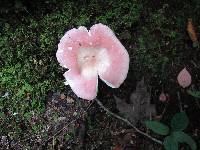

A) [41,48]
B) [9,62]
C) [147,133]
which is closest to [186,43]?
[147,133]

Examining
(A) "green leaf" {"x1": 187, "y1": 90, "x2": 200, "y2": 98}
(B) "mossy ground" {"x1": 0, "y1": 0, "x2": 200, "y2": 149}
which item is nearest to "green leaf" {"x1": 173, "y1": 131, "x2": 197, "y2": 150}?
(B) "mossy ground" {"x1": 0, "y1": 0, "x2": 200, "y2": 149}

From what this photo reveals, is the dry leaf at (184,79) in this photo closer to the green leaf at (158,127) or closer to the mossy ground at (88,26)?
the mossy ground at (88,26)

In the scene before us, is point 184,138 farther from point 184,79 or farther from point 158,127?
point 184,79

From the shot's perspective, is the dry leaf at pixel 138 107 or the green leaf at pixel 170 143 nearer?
the green leaf at pixel 170 143

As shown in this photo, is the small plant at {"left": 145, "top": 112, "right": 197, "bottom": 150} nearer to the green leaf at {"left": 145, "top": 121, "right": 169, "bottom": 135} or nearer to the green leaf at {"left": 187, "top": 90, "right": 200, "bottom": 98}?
the green leaf at {"left": 145, "top": 121, "right": 169, "bottom": 135}

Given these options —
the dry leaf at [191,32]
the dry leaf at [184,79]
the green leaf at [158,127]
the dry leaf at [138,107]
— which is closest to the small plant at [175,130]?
the green leaf at [158,127]

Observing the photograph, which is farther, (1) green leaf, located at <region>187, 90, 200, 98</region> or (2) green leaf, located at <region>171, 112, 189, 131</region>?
(1) green leaf, located at <region>187, 90, 200, 98</region>

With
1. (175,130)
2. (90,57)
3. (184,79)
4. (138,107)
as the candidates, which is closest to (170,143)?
(175,130)
